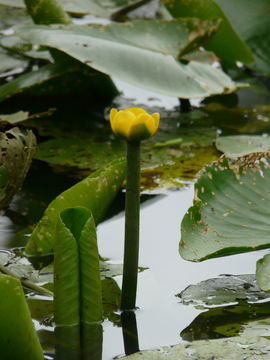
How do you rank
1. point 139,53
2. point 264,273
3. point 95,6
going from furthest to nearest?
point 95,6
point 139,53
point 264,273

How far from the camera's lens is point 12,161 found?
50.7 inches

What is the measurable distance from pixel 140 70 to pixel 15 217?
1.74 ft

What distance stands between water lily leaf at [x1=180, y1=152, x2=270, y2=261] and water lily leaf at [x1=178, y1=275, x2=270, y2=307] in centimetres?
5

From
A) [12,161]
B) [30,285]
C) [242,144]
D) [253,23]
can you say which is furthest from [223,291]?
[253,23]

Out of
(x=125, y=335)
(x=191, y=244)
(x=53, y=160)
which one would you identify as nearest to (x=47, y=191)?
(x=53, y=160)

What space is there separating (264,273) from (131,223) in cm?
23

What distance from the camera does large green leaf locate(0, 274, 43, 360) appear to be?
3.02ft

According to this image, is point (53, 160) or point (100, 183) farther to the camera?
point (53, 160)

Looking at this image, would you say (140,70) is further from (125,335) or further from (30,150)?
(125,335)

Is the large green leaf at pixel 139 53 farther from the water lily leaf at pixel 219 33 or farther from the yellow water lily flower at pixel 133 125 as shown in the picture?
the yellow water lily flower at pixel 133 125

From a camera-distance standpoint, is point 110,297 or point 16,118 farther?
point 16,118

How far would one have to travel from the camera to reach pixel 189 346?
100cm

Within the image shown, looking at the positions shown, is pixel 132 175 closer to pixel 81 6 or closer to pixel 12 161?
pixel 12 161

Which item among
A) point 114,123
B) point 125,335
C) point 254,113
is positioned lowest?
point 125,335
